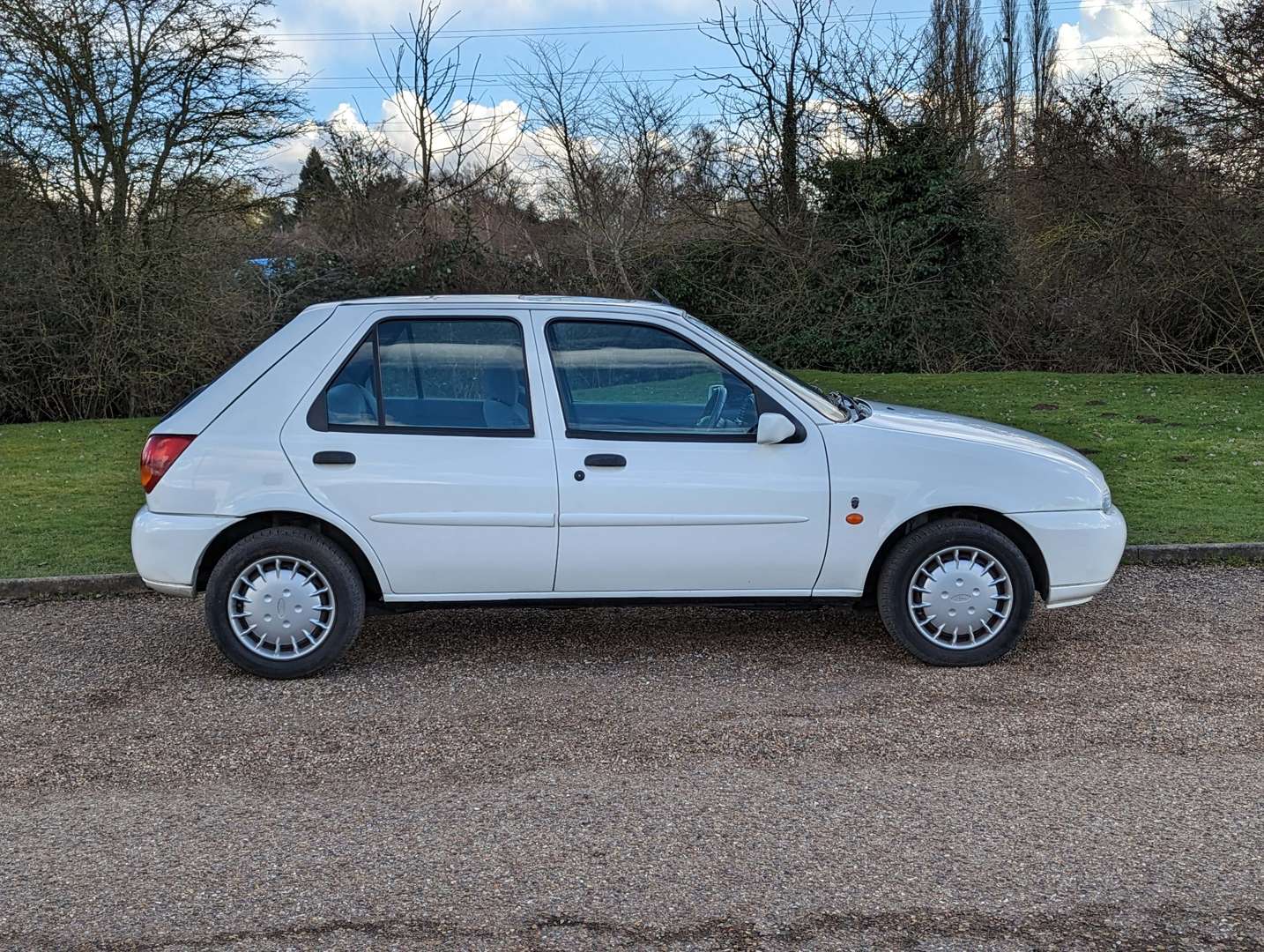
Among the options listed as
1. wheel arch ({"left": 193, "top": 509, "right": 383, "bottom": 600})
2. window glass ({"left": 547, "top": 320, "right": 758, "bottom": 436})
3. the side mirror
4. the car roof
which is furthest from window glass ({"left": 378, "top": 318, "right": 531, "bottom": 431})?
the side mirror

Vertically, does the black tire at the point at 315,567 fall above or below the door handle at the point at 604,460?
below

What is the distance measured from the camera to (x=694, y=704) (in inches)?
211

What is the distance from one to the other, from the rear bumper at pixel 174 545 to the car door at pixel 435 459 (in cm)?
51

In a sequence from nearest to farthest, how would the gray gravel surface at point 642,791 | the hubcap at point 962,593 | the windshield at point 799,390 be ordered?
1. the gray gravel surface at point 642,791
2. the hubcap at point 962,593
3. the windshield at point 799,390

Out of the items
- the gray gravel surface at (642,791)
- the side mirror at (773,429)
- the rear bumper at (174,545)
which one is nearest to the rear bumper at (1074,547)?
the gray gravel surface at (642,791)

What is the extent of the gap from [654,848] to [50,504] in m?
8.90

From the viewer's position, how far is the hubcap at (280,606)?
5.72m

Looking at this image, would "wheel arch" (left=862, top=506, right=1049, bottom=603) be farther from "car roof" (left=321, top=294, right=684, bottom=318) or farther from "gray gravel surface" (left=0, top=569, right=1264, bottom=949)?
"car roof" (left=321, top=294, right=684, bottom=318)

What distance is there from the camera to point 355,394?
5832mm

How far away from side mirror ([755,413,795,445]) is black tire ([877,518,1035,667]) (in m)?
0.75

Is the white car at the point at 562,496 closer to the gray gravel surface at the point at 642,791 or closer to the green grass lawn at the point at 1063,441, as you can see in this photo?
the gray gravel surface at the point at 642,791

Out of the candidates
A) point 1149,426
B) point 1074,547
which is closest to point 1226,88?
Result: point 1149,426

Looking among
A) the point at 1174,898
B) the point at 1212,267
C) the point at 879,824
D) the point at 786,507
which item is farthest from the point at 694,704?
the point at 1212,267

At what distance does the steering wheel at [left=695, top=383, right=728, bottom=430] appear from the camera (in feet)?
19.2
